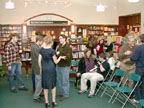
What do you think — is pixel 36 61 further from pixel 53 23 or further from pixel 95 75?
pixel 53 23

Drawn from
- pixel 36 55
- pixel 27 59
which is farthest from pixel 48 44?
pixel 27 59

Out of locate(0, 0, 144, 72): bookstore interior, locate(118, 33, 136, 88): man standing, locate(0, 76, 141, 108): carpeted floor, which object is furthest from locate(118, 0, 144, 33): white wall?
locate(0, 76, 141, 108): carpeted floor

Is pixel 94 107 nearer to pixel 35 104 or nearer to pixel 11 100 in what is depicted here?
pixel 35 104

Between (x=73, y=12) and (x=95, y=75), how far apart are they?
9177 millimetres

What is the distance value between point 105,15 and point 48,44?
1098 cm

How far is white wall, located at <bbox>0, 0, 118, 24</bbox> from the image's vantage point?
526 inches

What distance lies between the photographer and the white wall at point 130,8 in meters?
11.4

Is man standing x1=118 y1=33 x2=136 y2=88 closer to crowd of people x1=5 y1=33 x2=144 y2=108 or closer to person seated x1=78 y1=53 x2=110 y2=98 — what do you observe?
crowd of people x1=5 y1=33 x2=144 y2=108

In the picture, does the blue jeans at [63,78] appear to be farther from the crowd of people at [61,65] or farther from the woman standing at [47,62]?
the woman standing at [47,62]

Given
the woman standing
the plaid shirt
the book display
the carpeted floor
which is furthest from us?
the book display

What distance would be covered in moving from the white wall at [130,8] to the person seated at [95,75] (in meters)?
6.02

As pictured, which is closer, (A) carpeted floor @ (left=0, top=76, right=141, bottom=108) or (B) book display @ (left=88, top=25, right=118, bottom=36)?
(A) carpeted floor @ (left=0, top=76, right=141, bottom=108)

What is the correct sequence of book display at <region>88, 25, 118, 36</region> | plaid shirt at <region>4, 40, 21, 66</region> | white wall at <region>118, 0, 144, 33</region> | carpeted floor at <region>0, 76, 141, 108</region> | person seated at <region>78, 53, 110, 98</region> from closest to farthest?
carpeted floor at <region>0, 76, 141, 108</region>
person seated at <region>78, 53, 110, 98</region>
plaid shirt at <region>4, 40, 21, 66</region>
white wall at <region>118, 0, 144, 33</region>
book display at <region>88, 25, 118, 36</region>

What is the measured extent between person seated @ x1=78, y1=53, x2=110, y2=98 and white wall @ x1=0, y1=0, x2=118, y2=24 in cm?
876
